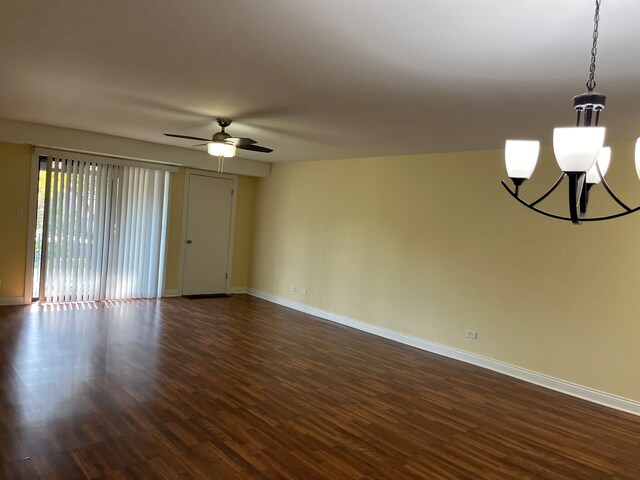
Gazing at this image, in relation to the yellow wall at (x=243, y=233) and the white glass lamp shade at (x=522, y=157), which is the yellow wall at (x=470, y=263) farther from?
the white glass lamp shade at (x=522, y=157)

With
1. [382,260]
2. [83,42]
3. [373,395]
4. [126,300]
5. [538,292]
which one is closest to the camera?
[83,42]

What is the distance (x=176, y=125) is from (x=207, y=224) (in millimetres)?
3069

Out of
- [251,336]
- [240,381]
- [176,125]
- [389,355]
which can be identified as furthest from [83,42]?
[389,355]

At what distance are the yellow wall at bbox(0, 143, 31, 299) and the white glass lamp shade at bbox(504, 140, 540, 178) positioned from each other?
6225 millimetres

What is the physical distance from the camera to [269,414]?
10.6ft

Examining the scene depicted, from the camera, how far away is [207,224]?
7.68 meters

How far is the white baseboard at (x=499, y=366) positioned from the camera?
12.8 ft

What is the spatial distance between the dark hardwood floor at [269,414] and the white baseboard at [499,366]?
13 centimetres

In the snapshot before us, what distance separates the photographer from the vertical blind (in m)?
6.13

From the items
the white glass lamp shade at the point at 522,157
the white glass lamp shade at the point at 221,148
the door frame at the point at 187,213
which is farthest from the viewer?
the door frame at the point at 187,213

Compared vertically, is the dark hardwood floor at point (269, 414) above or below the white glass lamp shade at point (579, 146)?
below

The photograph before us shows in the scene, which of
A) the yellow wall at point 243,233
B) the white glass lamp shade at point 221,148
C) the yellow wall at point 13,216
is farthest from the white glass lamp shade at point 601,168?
the yellow wall at point 243,233

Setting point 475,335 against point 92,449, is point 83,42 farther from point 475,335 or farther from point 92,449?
point 475,335

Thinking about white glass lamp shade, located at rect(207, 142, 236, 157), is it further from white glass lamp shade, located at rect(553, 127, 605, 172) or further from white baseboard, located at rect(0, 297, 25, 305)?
white baseboard, located at rect(0, 297, 25, 305)
